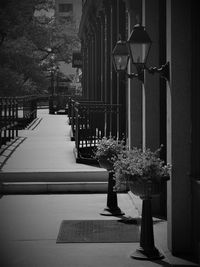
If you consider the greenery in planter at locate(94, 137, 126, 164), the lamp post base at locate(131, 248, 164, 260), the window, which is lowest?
the lamp post base at locate(131, 248, 164, 260)

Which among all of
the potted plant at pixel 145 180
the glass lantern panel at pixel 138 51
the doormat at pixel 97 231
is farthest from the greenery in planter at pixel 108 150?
the potted plant at pixel 145 180

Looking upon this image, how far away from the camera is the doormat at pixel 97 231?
9250mm

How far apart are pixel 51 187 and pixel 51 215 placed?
2.64 m

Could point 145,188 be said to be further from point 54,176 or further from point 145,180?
point 54,176

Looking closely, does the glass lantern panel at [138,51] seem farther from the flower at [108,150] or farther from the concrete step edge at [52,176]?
the concrete step edge at [52,176]

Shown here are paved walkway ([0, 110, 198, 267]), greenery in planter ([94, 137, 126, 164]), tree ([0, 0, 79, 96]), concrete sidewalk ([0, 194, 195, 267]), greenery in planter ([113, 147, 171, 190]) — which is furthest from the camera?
tree ([0, 0, 79, 96])

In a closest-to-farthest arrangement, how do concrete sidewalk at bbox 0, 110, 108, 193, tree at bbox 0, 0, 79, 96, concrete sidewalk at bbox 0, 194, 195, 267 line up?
→ concrete sidewalk at bbox 0, 194, 195, 267 → concrete sidewalk at bbox 0, 110, 108, 193 → tree at bbox 0, 0, 79, 96

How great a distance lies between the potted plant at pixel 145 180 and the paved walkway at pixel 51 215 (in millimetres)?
204

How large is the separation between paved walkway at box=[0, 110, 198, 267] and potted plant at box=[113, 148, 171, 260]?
8.0 inches

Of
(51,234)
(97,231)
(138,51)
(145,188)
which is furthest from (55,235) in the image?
(138,51)

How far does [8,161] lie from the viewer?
16.5 meters

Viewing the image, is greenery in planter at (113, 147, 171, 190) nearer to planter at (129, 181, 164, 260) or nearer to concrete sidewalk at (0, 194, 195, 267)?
planter at (129, 181, 164, 260)

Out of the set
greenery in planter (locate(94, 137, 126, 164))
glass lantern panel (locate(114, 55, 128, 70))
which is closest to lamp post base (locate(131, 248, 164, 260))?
greenery in planter (locate(94, 137, 126, 164))

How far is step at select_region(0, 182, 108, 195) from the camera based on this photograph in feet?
44.8
